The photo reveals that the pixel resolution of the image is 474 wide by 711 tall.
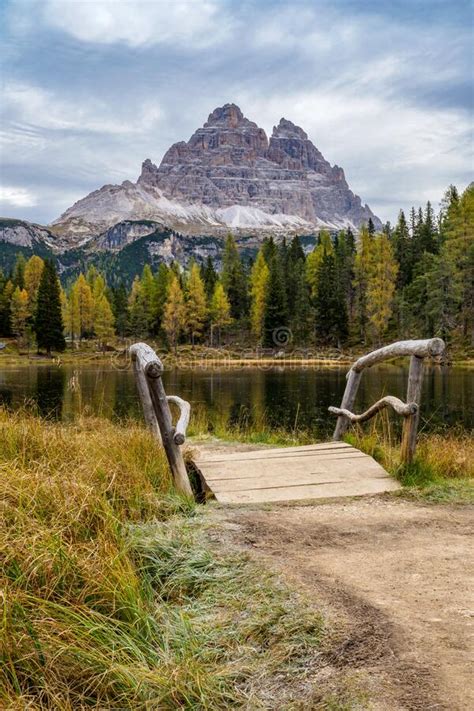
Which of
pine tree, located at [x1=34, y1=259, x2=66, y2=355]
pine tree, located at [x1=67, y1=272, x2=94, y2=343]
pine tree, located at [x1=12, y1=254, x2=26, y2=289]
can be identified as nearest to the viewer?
pine tree, located at [x1=34, y1=259, x2=66, y2=355]

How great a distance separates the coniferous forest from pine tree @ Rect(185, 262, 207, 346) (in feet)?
0.45

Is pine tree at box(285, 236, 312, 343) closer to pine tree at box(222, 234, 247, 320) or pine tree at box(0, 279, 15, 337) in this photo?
pine tree at box(222, 234, 247, 320)

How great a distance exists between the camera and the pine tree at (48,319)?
219ft

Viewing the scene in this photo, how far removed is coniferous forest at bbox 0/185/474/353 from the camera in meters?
56.8

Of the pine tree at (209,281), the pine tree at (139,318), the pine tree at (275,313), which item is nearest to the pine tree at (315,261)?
the pine tree at (275,313)

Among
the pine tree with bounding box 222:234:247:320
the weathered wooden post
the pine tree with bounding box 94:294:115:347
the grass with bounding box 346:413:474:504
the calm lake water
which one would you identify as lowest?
the calm lake water

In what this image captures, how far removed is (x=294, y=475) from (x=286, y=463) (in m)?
0.51

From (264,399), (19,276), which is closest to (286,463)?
(264,399)

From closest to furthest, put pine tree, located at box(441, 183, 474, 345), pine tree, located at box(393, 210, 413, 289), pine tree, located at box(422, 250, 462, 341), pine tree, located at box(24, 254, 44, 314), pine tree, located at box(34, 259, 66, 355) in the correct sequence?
pine tree, located at box(422, 250, 462, 341) → pine tree, located at box(441, 183, 474, 345) → pine tree, located at box(34, 259, 66, 355) → pine tree, located at box(393, 210, 413, 289) → pine tree, located at box(24, 254, 44, 314)

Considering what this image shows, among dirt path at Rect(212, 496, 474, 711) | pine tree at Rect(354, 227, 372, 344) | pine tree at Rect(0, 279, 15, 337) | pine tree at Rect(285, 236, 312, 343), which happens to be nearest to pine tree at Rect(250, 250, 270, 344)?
pine tree at Rect(285, 236, 312, 343)

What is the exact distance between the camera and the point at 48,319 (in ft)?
219

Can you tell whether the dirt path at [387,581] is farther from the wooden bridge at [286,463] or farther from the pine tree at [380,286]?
the pine tree at [380,286]

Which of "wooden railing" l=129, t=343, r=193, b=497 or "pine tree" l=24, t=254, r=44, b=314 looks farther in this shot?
"pine tree" l=24, t=254, r=44, b=314

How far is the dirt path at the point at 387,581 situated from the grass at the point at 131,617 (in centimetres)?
24
